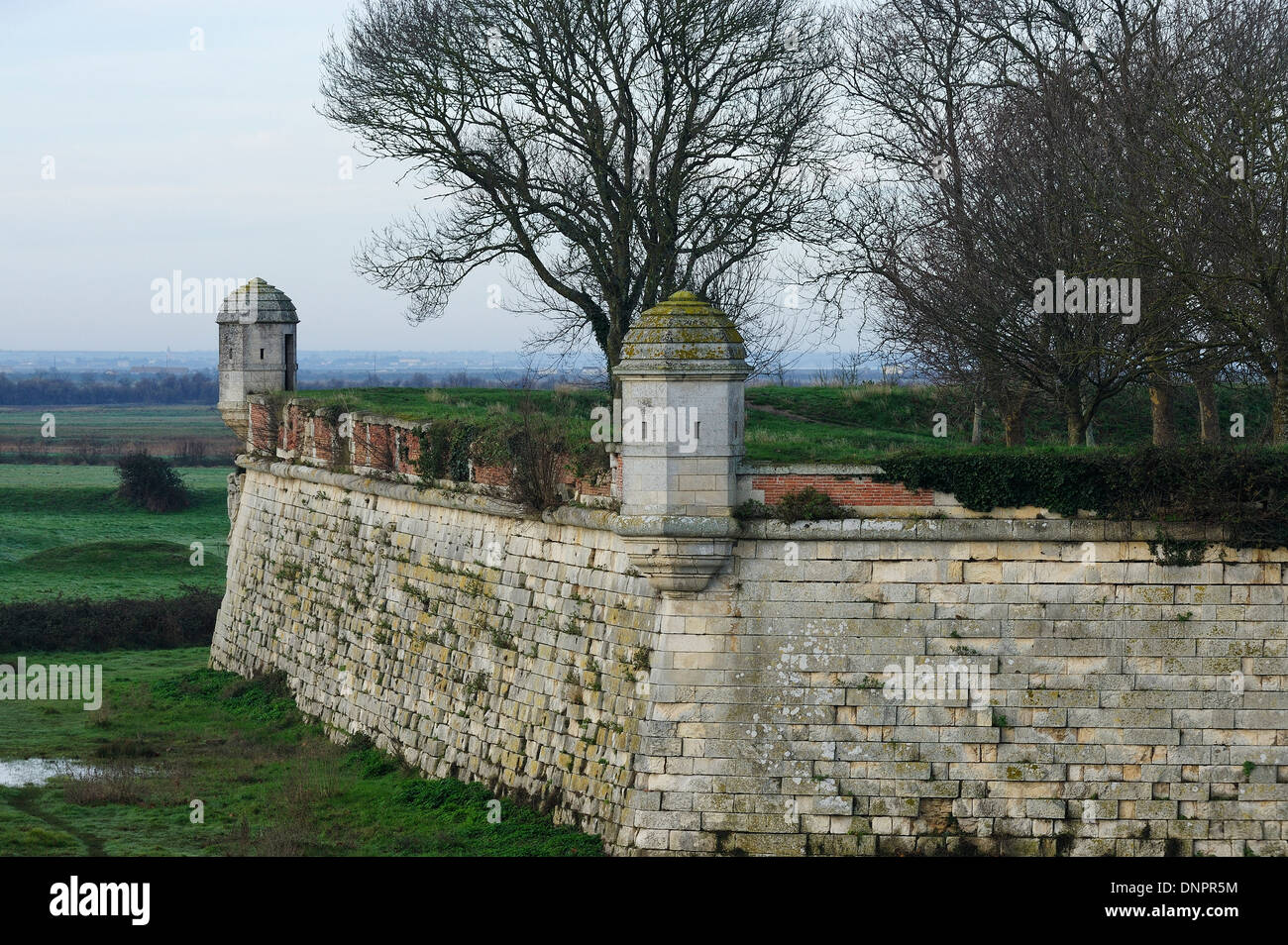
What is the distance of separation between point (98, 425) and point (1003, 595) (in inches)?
3531

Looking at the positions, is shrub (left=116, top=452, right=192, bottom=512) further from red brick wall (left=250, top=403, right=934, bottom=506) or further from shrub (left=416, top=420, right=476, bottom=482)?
shrub (left=416, top=420, right=476, bottom=482)

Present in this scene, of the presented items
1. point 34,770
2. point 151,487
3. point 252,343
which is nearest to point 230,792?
point 34,770

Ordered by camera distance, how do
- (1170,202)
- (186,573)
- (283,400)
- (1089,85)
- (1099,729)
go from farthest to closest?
(186,573) < (283,400) < (1089,85) < (1170,202) < (1099,729)

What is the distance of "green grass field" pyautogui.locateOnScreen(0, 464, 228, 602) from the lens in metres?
36.7

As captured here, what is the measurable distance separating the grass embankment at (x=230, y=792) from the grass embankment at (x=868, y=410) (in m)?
4.82

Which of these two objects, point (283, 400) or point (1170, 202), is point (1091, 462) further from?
point (283, 400)

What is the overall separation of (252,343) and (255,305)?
700mm

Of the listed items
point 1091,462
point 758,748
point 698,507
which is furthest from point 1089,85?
point 758,748

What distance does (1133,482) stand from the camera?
14.6 metres

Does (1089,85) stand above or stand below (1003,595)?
above

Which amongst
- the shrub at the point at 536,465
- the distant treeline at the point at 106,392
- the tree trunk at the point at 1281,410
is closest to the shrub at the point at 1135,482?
the tree trunk at the point at 1281,410

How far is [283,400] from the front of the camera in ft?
82.6

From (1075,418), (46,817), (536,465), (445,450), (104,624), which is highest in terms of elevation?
(1075,418)

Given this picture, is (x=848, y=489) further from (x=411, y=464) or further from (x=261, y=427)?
(x=261, y=427)
